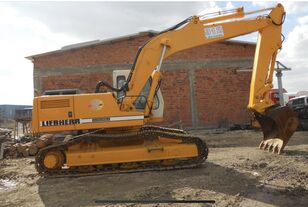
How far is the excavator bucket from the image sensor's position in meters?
11.2

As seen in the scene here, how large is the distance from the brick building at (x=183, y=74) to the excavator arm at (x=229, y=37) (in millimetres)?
9860

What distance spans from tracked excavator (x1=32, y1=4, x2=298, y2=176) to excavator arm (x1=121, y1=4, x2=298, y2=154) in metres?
0.03

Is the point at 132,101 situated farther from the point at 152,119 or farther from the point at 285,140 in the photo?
the point at 285,140

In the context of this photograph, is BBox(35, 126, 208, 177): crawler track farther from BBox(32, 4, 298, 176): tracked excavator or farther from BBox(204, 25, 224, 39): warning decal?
BBox(204, 25, 224, 39): warning decal

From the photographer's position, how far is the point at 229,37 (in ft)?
35.3

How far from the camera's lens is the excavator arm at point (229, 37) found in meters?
10.4

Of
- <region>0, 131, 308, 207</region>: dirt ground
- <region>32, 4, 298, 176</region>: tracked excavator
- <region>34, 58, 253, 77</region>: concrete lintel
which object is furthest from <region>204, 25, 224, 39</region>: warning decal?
<region>34, 58, 253, 77</region>: concrete lintel

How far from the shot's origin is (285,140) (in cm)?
1151

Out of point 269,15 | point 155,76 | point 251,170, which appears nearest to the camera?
point 251,170

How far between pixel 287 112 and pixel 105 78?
12.0 meters

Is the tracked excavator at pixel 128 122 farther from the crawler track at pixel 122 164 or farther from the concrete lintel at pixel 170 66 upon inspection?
the concrete lintel at pixel 170 66

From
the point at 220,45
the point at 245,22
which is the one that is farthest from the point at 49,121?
the point at 220,45

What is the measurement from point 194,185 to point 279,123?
4.05 metres

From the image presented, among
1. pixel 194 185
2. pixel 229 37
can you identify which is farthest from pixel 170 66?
pixel 194 185
